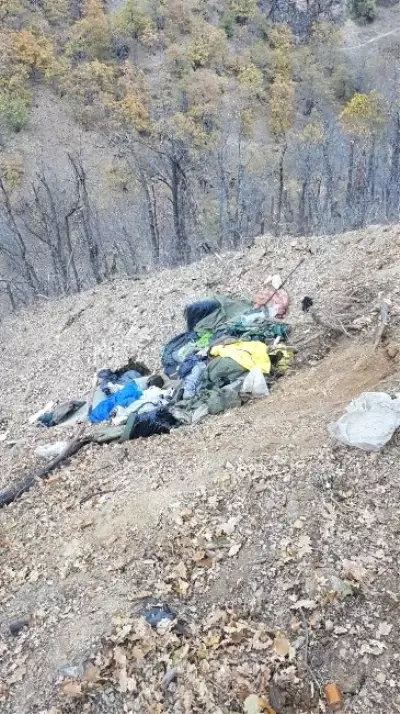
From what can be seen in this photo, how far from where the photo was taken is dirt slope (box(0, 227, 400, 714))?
10.6 ft

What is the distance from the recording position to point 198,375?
21.8 ft

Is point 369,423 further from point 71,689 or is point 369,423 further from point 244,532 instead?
point 71,689

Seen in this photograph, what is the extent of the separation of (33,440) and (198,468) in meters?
2.78

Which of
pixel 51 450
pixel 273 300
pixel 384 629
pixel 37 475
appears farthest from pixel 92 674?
pixel 273 300

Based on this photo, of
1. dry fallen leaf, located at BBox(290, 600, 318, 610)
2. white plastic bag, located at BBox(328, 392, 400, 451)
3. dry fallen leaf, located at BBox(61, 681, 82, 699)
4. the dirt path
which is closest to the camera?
dry fallen leaf, located at BBox(61, 681, 82, 699)

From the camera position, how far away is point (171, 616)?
344 centimetres

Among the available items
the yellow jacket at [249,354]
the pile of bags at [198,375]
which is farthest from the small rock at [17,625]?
the yellow jacket at [249,354]

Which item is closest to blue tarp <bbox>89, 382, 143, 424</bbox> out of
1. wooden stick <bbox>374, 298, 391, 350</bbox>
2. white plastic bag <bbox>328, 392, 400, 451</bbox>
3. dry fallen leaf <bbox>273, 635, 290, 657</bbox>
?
wooden stick <bbox>374, 298, 391, 350</bbox>

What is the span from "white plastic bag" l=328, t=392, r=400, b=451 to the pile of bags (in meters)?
1.56

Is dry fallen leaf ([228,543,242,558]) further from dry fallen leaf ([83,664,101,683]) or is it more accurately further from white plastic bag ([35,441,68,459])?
white plastic bag ([35,441,68,459])

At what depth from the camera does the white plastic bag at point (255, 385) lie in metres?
6.09

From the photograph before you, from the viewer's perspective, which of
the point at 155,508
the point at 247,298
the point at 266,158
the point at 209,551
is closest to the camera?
the point at 209,551

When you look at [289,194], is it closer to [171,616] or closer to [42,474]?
[42,474]

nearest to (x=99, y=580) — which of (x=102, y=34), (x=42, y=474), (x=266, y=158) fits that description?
(x=42, y=474)
